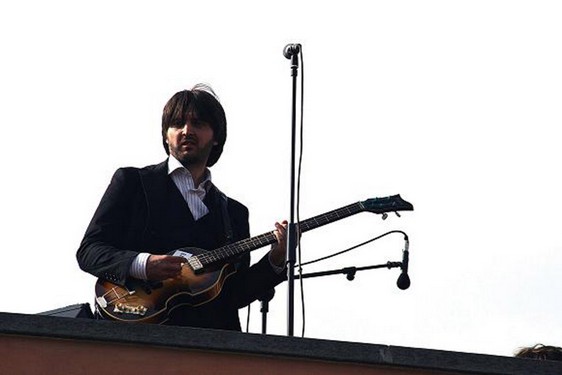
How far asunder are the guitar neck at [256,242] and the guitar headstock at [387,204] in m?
0.11

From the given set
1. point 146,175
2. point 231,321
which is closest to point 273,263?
point 231,321

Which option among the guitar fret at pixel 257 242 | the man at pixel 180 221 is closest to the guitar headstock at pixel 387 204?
the guitar fret at pixel 257 242

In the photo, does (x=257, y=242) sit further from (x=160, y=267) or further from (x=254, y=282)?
(x=160, y=267)

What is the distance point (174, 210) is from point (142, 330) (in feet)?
4.34

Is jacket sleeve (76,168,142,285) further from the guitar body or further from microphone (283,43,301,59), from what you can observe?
microphone (283,43,301,59)

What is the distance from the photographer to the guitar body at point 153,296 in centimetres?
623

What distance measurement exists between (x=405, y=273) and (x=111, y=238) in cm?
156

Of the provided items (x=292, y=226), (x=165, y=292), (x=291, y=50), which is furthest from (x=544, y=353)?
(x=291, y=50)

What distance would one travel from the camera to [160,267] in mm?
6121

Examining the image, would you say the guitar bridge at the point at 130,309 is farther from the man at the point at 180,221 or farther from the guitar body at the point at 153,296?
the man at the point at 180,221

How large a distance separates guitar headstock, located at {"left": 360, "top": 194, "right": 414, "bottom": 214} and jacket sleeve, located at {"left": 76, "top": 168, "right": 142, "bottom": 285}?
1468 millimetres

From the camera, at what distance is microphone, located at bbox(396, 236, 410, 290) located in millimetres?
6863

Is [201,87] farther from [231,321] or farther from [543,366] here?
[543,366]

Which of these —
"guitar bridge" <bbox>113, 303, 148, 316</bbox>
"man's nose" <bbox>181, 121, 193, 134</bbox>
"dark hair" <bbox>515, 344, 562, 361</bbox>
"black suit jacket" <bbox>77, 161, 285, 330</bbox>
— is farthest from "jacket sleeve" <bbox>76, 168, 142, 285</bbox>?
"dark hair" <bbox>515, 344, 562, 361</bbox>
